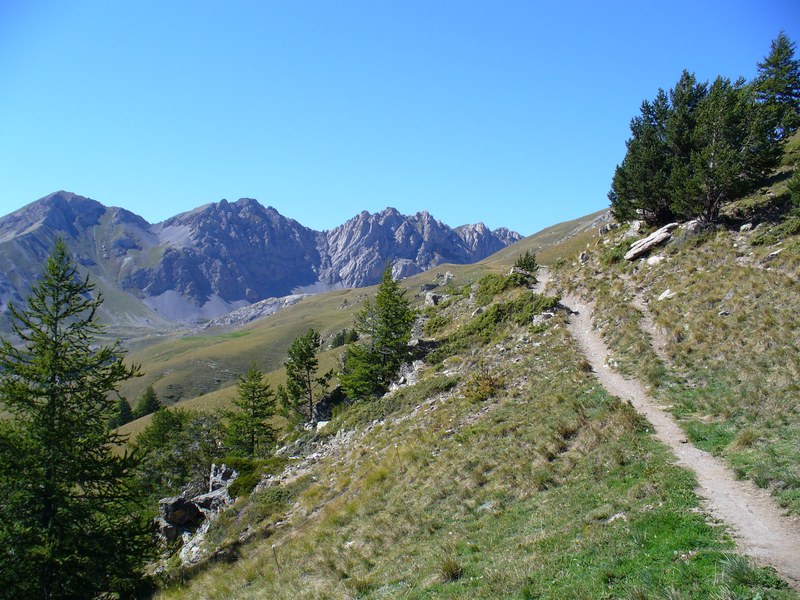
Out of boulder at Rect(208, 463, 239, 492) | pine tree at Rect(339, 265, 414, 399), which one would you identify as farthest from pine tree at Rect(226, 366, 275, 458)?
boulder at Rect(208, 463, 239, 492)

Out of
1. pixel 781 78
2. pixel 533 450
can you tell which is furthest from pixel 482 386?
pixel 781 78

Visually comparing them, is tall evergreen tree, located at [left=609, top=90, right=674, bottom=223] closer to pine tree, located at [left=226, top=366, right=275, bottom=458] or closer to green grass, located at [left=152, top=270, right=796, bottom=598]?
green grass, located at [left=152, top=270, right=796, bottom=598]

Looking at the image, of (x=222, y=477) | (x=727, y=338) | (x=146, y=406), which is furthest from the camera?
(x=146, y=406)

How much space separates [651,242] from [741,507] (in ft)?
93.7

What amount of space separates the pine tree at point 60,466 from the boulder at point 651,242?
3424 centimetres

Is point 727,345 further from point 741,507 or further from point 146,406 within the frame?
point 146,406

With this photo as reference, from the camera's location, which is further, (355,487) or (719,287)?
(719,287)

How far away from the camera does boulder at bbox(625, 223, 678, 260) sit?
32.9m

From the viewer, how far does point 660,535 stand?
8.21 m

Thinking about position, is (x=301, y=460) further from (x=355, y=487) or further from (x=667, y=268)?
(x=667, y=268)

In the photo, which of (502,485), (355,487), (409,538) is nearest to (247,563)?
(355,487)

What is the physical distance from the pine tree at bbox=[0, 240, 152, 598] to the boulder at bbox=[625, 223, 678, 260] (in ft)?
112

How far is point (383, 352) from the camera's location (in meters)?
42.6

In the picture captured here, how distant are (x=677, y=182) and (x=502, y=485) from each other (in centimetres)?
2916
